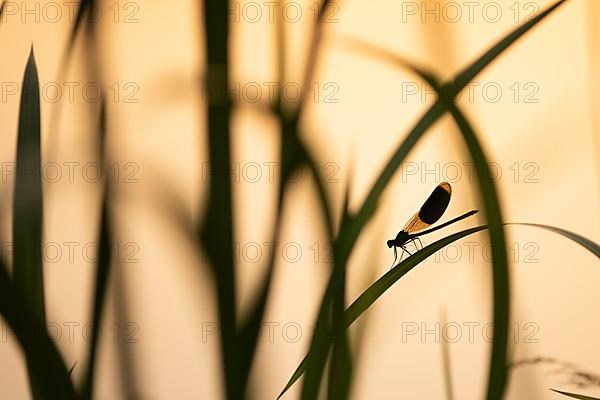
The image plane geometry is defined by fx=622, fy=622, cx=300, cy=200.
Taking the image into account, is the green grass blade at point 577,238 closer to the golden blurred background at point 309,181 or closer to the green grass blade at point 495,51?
the golden blurred background at point 309,181

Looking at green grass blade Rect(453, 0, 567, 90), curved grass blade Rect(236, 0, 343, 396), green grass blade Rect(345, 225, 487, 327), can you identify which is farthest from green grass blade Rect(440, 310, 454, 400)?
green grass blade Rect(453, 0, 567, 90)

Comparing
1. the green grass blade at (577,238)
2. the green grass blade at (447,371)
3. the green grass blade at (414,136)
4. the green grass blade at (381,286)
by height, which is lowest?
the green grass blade at (447,371)

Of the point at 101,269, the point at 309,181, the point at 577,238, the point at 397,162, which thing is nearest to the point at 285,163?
the point at 309,181

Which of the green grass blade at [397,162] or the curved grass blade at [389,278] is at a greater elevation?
the green grass blade at [397,162]

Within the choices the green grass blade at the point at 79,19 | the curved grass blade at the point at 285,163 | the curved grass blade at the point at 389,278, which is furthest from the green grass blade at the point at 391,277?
the green grass blade at the point at 79,19

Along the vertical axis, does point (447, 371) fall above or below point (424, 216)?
below

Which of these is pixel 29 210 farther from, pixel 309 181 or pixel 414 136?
pixel 414 136
